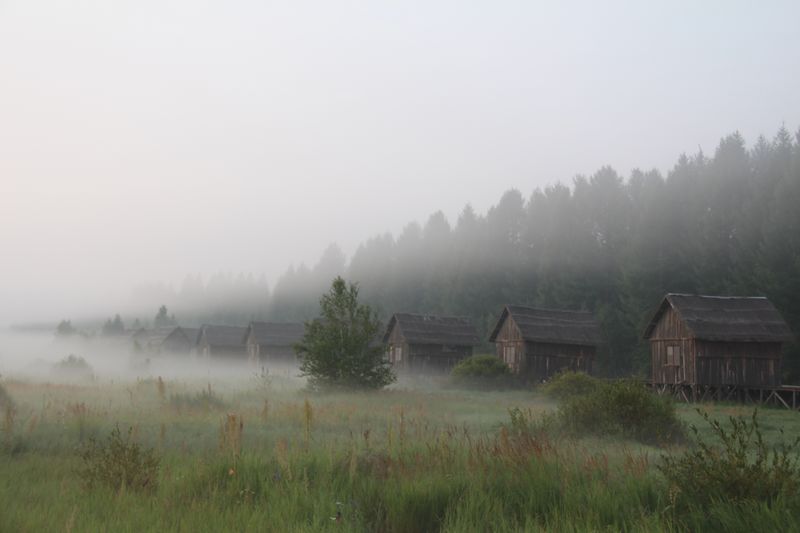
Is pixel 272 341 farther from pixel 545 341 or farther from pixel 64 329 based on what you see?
pixel 64 329

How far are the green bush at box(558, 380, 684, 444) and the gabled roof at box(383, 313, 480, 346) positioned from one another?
38.2 meters

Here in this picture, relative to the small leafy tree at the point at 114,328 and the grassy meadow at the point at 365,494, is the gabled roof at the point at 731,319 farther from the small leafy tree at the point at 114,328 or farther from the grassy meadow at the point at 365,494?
the small leafy tree at the point at 114,328

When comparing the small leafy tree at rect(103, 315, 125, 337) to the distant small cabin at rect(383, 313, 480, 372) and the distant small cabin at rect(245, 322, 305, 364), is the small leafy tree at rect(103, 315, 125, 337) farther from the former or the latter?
the distant small cabin at rect(383, 313, 480, 372)

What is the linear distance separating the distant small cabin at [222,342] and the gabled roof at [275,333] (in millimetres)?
5866

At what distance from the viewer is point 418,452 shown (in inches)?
339

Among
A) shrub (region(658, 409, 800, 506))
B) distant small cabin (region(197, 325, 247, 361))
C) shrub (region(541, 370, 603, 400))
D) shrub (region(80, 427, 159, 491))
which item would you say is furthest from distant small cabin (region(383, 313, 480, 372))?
shrub (region(658, 409, 800, 506))

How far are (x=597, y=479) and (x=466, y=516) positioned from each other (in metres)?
1.84

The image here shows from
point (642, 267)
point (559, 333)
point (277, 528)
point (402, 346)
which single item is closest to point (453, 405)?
Answer: point (277, 528)

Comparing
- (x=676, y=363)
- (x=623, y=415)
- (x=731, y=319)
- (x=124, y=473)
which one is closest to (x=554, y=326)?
(x=676, y=363)

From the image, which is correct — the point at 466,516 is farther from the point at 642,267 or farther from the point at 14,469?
the point at 642,267

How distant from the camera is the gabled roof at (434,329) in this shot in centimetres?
5362

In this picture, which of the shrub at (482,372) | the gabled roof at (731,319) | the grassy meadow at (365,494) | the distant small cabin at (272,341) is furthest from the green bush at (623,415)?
the distant small cabin at (272,341)

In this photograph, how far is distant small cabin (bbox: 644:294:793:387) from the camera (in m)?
35.6

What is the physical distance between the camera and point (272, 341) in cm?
6781
